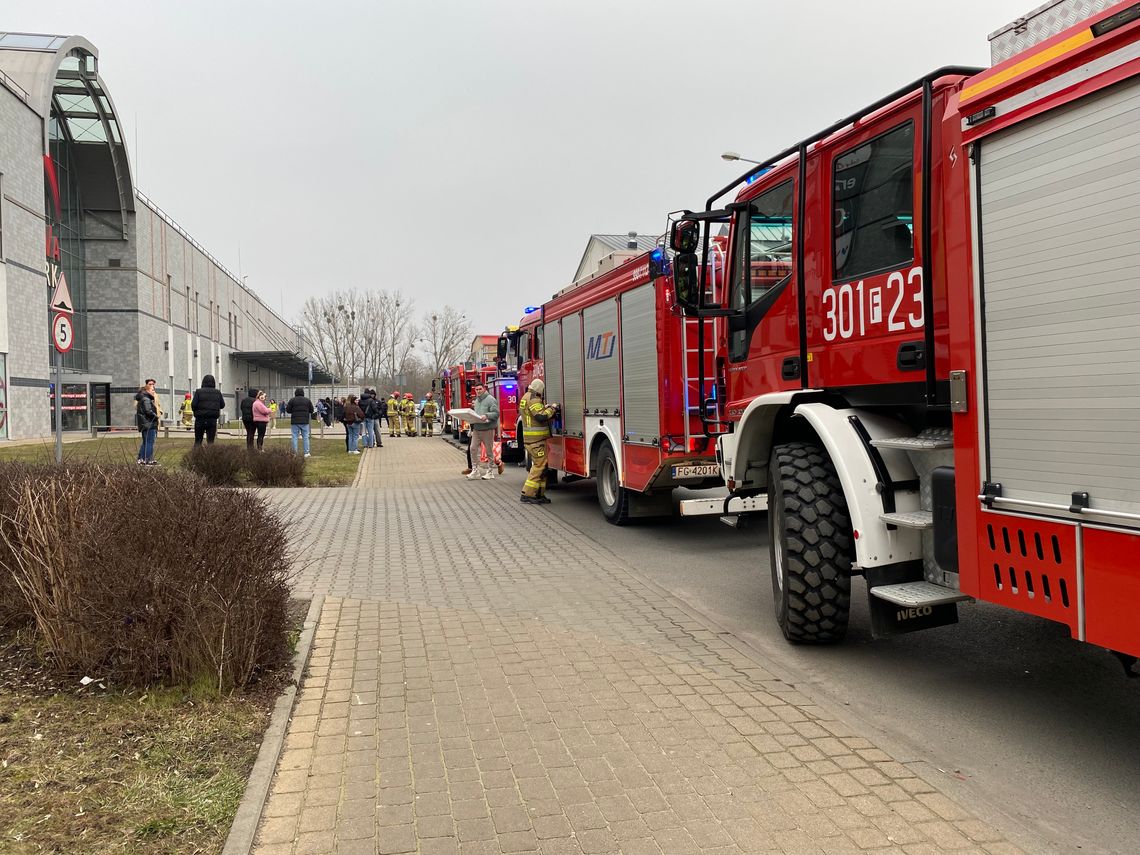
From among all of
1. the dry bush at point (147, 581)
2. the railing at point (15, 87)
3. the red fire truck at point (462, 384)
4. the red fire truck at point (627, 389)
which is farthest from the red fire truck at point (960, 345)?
the railing at point (15, 87)

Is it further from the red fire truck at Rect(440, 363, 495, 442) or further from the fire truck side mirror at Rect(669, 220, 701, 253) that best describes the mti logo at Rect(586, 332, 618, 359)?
the red fire truck at Rect(440, 363, 495, 442)

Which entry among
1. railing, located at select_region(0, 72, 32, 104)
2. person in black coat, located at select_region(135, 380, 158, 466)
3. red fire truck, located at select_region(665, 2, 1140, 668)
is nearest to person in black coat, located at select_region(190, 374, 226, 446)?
person in black coat, located at select_region(135, 380, 158, 466)

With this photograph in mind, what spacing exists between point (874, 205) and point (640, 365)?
15.2 feet

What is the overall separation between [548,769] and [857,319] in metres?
2.94

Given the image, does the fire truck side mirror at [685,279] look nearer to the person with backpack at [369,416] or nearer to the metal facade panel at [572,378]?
the metal facade panel at [572,378]

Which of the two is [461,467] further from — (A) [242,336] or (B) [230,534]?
(A) [242,336]

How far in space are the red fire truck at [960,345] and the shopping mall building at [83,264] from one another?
21.2 meters

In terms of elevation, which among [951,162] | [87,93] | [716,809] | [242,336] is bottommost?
[716,809]

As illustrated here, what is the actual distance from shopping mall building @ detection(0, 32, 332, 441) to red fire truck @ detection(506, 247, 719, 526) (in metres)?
15.8

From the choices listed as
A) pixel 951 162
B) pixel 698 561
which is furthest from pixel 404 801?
pixel 698 561

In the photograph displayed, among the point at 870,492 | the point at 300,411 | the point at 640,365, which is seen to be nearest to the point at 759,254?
the point at 870,492

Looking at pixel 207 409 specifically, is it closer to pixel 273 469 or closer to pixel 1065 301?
pixel 273 469

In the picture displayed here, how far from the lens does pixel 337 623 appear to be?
591 cm

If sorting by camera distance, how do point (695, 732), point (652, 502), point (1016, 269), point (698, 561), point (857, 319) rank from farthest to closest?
point (652, 502), point (698, 561), point (857, 319), point (695, 732), point (1016, 269)
